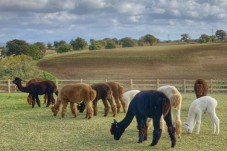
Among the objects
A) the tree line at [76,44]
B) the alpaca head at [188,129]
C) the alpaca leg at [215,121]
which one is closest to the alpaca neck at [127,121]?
the alpaca head at [188,129]

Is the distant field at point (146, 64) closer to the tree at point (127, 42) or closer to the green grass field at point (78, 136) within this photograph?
the tree at point (127, 42)

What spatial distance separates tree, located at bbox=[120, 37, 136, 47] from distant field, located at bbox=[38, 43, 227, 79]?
24425mm

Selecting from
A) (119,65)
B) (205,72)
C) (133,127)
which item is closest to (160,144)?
(133,127)

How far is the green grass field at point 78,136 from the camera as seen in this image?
9.97 metres

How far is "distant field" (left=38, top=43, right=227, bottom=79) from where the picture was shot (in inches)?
1764

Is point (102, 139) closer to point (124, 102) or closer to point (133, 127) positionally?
point (133, 127)

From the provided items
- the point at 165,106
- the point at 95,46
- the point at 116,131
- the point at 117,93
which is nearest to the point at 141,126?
the point at 116,131

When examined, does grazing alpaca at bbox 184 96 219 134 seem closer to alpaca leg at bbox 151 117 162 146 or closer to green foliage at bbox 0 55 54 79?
alpaca leg at bbox 151 117 162 146

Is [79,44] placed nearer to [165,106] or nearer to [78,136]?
[78,136]

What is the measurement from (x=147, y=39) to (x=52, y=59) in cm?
4017

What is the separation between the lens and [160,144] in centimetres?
1019

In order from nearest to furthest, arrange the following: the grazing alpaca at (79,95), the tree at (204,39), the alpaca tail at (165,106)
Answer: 1. the alpaca tail at (165,106)
2. the grazing alpaca at (79,95)
3. the tree at (204,39)

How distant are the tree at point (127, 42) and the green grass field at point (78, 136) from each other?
7395cm

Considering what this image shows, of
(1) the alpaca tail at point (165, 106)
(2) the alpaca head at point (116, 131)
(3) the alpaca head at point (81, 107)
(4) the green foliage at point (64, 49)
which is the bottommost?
(3) the alpaca head at point (81, 107)
